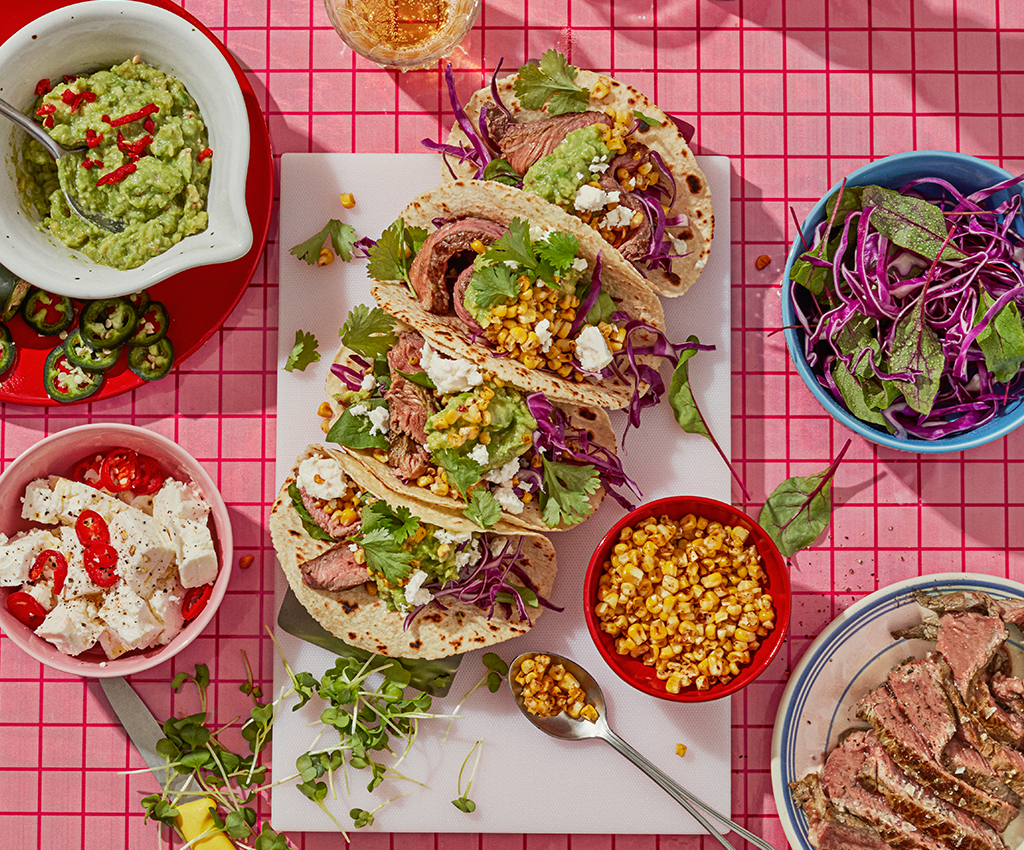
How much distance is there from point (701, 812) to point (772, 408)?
1.47 meters

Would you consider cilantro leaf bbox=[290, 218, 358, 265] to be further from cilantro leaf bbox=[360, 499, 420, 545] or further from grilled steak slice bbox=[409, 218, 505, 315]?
cilantro leaf bbox=[360, 499, 420, 545]

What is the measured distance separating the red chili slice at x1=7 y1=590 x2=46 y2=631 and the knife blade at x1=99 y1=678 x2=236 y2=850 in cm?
38

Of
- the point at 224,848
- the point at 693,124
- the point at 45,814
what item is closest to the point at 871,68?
the point at 693,124

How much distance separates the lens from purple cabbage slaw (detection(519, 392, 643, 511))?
2.94m

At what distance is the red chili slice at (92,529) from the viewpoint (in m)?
3.08

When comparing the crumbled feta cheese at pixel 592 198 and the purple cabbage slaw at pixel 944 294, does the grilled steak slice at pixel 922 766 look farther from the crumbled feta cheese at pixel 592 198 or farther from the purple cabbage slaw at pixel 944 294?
the crumbled feta cheese at pixel 592 198

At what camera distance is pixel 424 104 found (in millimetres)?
3352

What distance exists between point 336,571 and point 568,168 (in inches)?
59.4

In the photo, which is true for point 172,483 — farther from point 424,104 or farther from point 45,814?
point 424,104

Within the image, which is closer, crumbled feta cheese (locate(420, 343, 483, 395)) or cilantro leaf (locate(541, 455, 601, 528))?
crumbled feta cheese (locate(420, 343, 483, 395))

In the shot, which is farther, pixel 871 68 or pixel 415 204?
pixel 871 68

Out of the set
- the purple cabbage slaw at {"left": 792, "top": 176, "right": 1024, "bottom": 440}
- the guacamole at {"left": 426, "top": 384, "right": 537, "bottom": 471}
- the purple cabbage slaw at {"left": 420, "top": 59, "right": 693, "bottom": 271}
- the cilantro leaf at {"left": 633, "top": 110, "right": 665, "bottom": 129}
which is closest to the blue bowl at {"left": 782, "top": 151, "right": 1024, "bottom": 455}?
→ the purple cabbage slaw at {"left": 792, "top": 176, "right": 1024, "bottom": 440}

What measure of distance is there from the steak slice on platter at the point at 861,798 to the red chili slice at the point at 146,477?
8.36 ft

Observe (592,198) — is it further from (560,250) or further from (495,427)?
(495,427)
